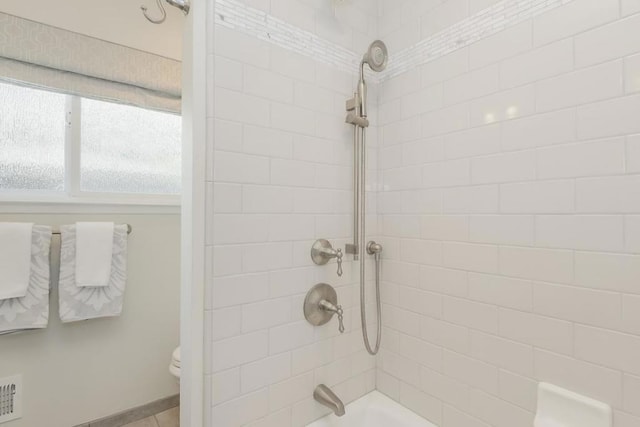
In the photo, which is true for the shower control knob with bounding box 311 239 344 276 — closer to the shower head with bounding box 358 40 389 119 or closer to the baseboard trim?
the shower head with bounding box 358 40 389 119

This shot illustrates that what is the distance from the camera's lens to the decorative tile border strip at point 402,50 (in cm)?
98

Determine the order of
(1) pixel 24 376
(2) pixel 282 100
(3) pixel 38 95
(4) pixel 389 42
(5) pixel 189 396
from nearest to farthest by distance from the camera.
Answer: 1. (5) pixel 189 396
2. (2) pixel 282 100
3. (4) pixel 389 42
4. (1) pixel 24 376
5. (3) pixel 38 95

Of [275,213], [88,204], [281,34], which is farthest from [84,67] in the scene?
[275,213]

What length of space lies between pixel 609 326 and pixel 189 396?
1.21m

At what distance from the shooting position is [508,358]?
39.2 inches

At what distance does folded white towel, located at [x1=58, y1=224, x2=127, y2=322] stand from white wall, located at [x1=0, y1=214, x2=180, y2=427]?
82mm

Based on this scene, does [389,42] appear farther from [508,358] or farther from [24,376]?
[24,376]

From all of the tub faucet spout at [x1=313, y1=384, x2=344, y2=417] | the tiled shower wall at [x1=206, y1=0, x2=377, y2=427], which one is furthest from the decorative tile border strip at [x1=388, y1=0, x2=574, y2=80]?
the tub faucet spout at [x1=313, y1=384, x2=344, y2=417]

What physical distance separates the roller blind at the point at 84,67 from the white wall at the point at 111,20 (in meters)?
0.04

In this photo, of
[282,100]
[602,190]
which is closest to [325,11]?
[282,100]

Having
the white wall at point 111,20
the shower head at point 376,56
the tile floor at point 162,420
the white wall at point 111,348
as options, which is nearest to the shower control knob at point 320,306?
the shower head at point 376,56

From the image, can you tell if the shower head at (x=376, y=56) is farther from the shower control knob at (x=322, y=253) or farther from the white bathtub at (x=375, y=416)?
the white bathtub at (x=375, y=416)

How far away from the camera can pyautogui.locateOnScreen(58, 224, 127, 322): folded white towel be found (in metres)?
1.66

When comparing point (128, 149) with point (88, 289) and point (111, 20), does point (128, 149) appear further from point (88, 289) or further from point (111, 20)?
point (88, 289)
